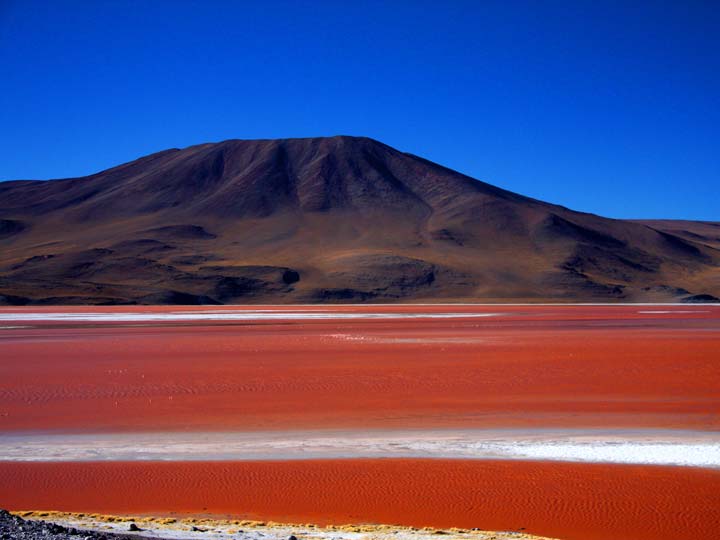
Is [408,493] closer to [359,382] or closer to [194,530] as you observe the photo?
[194,530]

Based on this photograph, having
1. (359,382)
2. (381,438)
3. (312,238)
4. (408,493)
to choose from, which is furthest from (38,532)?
(312,238)

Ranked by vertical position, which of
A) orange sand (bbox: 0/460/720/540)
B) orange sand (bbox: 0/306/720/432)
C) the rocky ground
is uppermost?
orange sand (bbox: 0/306/720/432)

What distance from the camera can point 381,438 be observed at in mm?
11391

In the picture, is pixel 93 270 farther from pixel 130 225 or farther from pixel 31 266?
pixel 130 225

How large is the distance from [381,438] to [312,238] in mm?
122218

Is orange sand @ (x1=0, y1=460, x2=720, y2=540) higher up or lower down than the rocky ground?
lower down

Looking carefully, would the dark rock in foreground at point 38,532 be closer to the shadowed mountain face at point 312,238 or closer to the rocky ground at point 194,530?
the rocky ground at point 194,530

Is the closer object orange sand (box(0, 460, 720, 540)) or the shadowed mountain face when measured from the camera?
orange sand (box(0, 460, 720, 540))

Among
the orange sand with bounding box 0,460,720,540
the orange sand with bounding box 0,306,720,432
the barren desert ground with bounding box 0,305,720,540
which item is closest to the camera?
the orange sand with bounding box 0,460,720,540

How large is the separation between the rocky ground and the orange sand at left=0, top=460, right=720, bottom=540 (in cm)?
50

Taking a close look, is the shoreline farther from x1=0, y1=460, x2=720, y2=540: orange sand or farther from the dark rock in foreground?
the dark rock in foreground

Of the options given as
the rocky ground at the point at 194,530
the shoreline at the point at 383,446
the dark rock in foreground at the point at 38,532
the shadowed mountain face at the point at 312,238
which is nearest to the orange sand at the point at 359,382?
the shoreline at the point at 383,446

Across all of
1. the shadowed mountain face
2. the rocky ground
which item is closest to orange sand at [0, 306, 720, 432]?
the rocky ground

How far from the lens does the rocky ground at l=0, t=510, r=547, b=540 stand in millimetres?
6109
